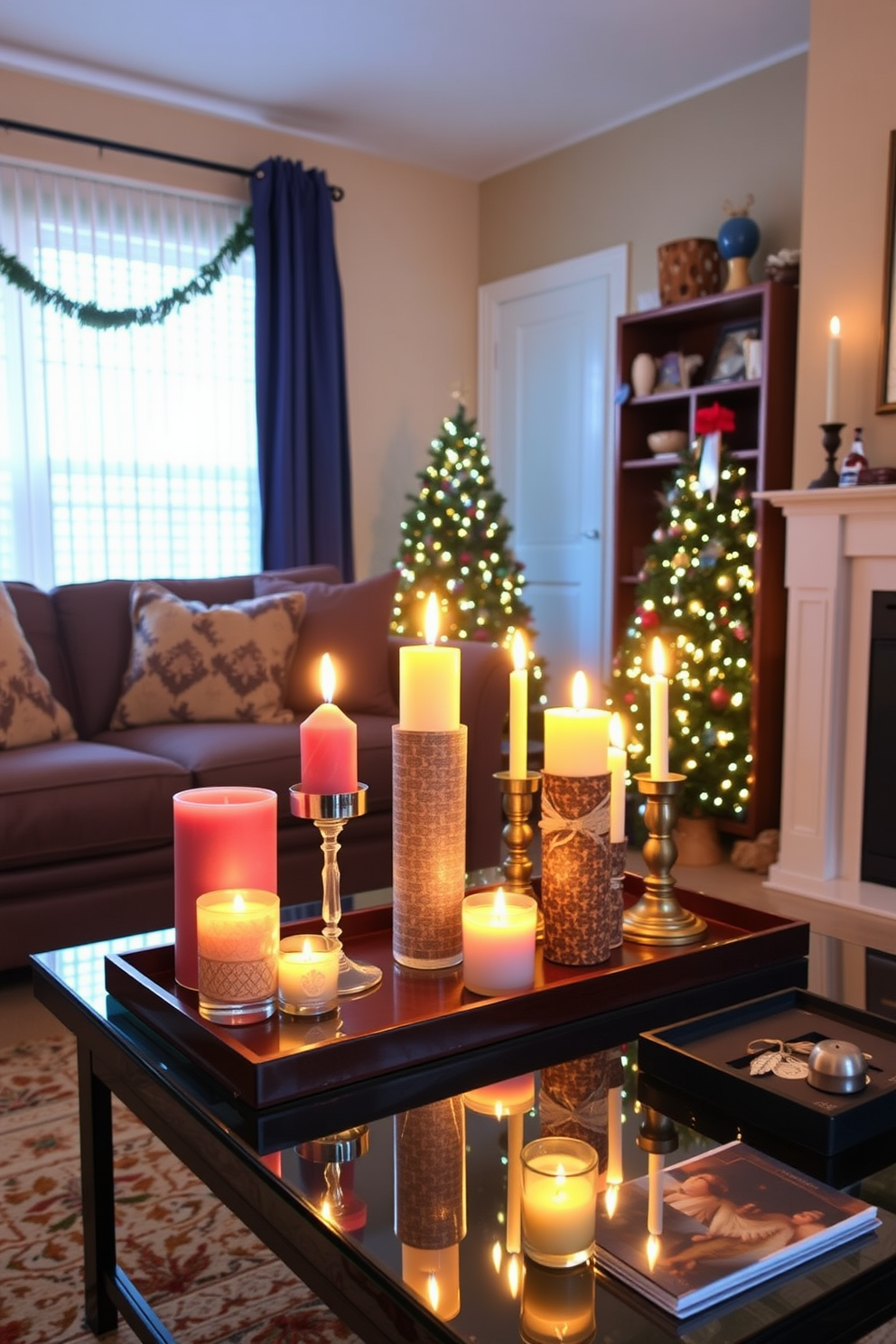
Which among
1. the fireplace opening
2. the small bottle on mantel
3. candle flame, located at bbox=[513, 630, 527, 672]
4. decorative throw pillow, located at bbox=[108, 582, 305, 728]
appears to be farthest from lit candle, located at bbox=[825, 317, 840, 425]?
candle flame, located at bbox=[513, 630, 527, 672]

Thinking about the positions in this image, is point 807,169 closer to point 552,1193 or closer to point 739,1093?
point 739,1093

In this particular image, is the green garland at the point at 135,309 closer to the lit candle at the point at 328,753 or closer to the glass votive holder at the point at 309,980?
the lit candle at the point at 328,753

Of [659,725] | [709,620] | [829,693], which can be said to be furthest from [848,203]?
[659,725]

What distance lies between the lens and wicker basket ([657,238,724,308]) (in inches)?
161

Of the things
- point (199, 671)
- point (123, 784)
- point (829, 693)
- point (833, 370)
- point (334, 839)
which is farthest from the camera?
point (829, 693)

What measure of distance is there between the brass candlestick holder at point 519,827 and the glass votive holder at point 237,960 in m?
0.35

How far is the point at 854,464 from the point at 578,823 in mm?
2360

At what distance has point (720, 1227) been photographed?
870 mm

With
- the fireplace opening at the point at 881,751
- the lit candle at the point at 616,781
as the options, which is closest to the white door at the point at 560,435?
the fireplace opening at the point at 881,751

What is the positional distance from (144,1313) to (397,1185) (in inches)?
20.4

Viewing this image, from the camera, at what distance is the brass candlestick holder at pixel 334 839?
116cm

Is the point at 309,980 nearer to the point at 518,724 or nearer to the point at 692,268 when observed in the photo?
the point at 518,724

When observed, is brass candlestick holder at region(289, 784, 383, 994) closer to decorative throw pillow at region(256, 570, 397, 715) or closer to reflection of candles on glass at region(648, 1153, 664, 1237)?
reflection of candles on glass at region(648, 1153, 664, 1237)

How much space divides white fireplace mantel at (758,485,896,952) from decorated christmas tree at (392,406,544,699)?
1391 mm
